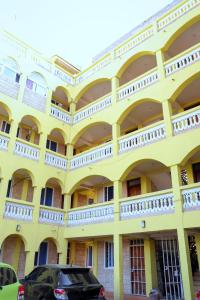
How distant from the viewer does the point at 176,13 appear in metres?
15.4

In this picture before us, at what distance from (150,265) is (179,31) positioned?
41.8 ft

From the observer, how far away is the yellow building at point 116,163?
41.2 feet

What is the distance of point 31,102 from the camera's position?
17453 mm

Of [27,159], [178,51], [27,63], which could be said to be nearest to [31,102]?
[27,63]

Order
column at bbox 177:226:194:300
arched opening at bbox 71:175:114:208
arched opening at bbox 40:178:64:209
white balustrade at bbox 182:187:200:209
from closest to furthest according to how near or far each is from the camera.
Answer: column at bbox 177:226:194:300, white balustrade at bbox 182:187:200:209, arched opening at bbox 71:175:114:208, arched opening at bbox 40:178:64:209

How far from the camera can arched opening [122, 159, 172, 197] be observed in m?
15.0

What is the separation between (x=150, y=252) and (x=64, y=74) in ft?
45.7

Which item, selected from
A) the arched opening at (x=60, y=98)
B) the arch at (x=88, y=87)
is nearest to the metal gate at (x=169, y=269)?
the arch at (x=88, y=87)

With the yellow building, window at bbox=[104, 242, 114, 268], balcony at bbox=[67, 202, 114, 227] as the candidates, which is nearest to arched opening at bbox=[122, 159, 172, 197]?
the yellow building

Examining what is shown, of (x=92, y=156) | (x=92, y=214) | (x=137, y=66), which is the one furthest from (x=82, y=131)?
(x=92, y=214)

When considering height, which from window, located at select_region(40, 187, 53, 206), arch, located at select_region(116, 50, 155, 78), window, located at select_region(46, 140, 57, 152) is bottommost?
window, located at select_region(40, 187, 53, 206)

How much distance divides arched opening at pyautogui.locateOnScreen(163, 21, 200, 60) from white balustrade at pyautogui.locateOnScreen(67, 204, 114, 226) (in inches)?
380

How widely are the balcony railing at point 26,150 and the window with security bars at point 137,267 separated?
25.5 feet

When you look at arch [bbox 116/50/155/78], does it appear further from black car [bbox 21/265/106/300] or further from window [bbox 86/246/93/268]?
Result: black car [bbox 21/265/106/300]
